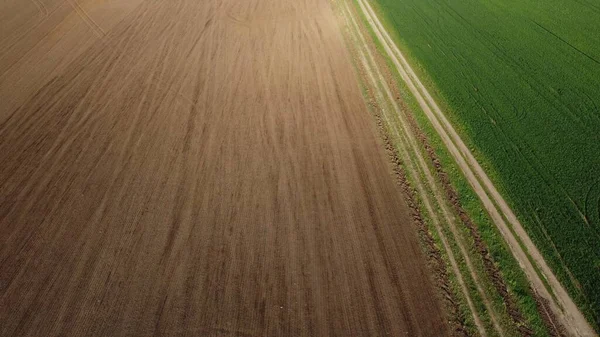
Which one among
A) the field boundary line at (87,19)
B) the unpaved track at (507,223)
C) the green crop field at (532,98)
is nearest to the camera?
the unpaved track at (507,223)

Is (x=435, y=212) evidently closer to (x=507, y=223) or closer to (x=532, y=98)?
(x=507, y=223)

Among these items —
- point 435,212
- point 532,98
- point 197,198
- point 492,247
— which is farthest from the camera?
point 532,98

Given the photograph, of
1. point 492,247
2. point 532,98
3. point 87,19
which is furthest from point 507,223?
point 87,19

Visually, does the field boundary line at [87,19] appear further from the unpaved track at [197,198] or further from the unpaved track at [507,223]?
the unpaved track at [507,223]

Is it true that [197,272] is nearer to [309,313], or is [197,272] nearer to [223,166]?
[309,313]

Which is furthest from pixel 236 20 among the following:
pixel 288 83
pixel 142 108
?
pixel 142 108

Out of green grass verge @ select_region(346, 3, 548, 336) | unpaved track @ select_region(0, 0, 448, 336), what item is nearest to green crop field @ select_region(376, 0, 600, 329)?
green grass verge @ select_region(346, 3, 548, 336)

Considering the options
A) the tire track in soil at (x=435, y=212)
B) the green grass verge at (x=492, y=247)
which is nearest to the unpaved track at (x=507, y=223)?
the green grass verge at (x=492, y=247)
